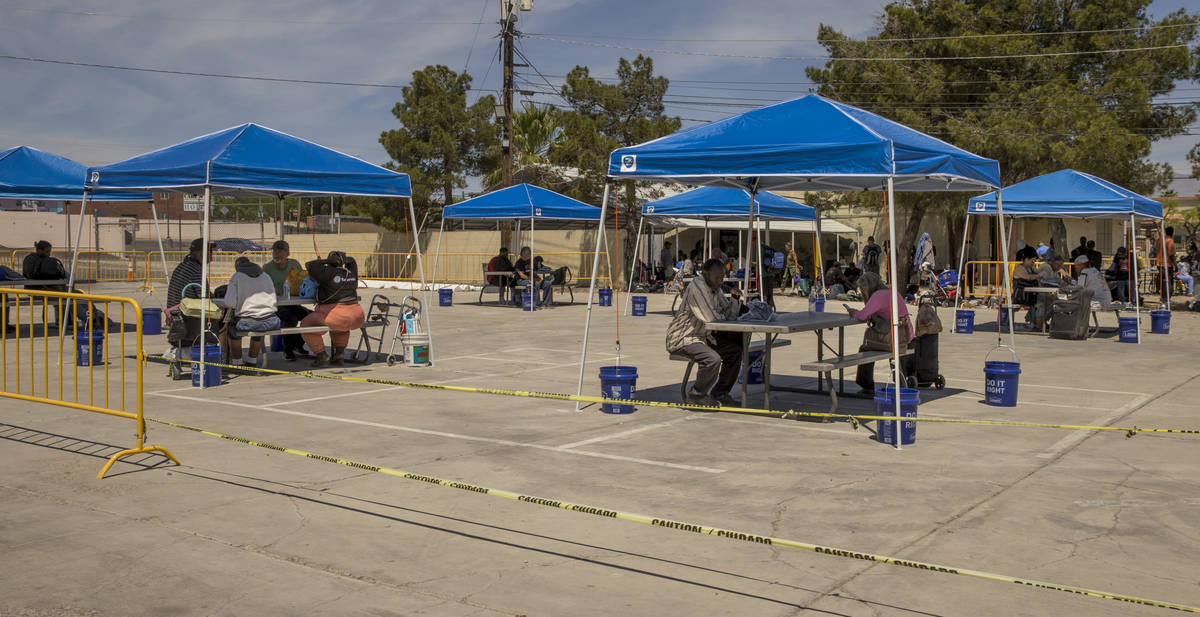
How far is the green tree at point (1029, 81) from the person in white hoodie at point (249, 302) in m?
23.0

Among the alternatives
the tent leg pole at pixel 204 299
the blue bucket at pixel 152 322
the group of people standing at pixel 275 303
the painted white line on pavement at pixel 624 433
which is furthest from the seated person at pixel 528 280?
the painted white line on pavement at pixel 624 433

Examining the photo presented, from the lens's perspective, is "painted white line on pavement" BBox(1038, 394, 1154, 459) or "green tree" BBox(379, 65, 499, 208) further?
"green tree" BBox(379, 65, 499, 208)

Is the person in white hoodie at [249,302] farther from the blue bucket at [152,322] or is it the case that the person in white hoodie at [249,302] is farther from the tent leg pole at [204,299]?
the blue bucket at [152,322]

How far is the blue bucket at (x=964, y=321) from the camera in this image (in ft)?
60.1

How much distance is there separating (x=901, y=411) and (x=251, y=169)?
320 inches

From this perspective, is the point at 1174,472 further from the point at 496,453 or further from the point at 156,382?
the point at 156,382

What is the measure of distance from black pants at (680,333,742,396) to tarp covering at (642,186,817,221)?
486 inches

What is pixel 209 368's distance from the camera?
11039 mm

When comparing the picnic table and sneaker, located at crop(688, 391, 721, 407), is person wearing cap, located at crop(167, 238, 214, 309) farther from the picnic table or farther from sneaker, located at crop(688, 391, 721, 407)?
the picnic table

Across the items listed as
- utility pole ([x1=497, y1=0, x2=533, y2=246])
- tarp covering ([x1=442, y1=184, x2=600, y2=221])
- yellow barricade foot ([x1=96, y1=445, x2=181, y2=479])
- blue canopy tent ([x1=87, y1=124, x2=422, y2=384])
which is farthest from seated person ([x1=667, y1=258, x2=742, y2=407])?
utility pole ([x1=497, y1=0, x2=533, y2=246])

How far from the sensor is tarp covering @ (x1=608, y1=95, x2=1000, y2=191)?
8.52 metres

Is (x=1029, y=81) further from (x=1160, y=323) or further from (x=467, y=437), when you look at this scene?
(x=467, y=437)

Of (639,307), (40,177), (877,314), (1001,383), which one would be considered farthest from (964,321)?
(40,177)

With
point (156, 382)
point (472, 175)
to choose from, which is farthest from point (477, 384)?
point (472, 175)
